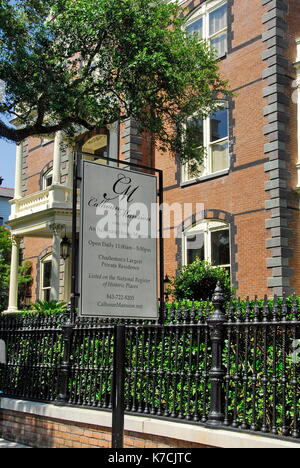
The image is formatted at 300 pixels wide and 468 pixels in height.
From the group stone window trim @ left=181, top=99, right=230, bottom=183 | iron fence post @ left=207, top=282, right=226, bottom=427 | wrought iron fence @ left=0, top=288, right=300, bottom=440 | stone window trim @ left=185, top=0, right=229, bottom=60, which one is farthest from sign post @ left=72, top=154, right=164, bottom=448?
stone window trim @ left=185, top=0, right=229, bottom=60

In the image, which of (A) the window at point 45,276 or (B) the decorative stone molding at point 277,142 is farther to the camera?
(A) the window at point 45,276

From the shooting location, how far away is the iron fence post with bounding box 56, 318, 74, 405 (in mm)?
8211

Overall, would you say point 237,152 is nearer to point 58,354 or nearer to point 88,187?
point 58,354

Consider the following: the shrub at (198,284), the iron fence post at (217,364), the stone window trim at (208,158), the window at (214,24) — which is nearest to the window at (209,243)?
the stone window trim at (208,158)

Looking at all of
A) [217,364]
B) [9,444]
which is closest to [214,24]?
[9,444]

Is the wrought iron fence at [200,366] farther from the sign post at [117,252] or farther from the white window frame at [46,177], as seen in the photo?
the white window frame at [46,177]

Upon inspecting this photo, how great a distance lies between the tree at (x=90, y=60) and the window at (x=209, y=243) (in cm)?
418

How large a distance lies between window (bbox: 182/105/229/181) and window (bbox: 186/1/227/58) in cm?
215

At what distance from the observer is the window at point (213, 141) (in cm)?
1833

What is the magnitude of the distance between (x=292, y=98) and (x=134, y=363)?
1183 cm

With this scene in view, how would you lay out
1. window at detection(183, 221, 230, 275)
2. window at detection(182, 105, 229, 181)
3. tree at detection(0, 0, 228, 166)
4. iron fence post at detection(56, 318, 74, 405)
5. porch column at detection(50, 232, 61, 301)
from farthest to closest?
porch column at detection(50, 232, 61, 301) → window at detection(182, 105, 229, 181) → window at detection(183, 221, 230, 275) → tree at detection(0, 0, 228, 166) → iron fence post at detection(56, 318, 74, 405)

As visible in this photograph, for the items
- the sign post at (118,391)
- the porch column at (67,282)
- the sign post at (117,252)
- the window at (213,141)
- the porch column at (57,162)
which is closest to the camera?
the sign post at (118,391)

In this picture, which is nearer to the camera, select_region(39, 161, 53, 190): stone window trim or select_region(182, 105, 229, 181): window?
select_region(182, 105, 229, 181): window

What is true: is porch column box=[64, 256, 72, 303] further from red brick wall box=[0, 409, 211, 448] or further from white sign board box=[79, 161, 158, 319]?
white sign board box=[79, 161, 158, 319]
